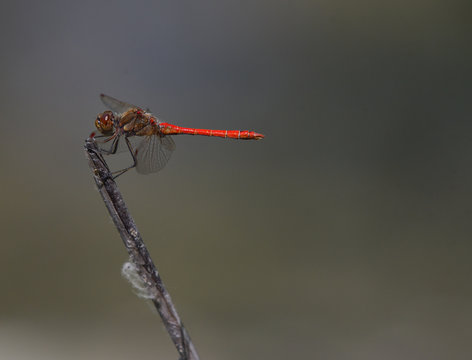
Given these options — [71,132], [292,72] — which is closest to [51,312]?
[71,132]

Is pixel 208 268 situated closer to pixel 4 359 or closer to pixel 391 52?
pixel 4 359

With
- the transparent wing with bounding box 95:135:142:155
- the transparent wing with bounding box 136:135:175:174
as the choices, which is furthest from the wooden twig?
the transparent wing with bounding box 136:135:175:174

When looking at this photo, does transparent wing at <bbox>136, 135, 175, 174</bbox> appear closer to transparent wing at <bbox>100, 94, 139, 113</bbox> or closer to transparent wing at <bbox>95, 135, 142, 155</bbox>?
transparent wing at <bbox>95, 135, 142, 155</bbox>

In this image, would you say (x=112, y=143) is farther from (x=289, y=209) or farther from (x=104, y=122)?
(x=289, y=209)

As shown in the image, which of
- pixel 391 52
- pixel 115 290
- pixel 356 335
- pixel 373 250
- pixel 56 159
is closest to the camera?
pixel 356 335

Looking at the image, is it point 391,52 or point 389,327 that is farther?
point 391,52
